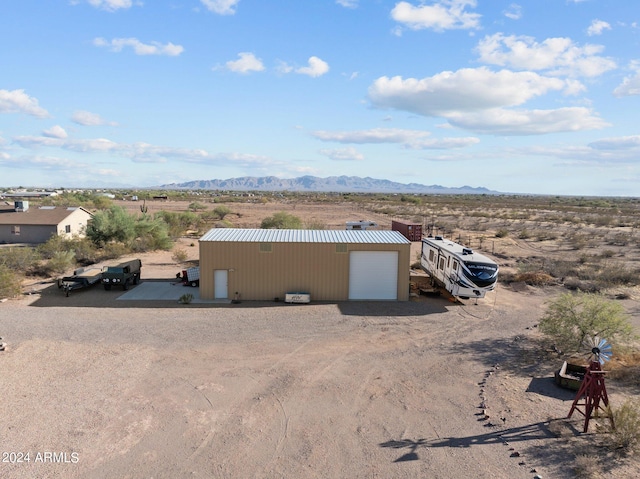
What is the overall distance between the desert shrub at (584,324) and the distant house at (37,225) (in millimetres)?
35027

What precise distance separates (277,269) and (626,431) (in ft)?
46.6

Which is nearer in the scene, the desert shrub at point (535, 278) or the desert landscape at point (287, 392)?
the desert landscape at point (287, 392)

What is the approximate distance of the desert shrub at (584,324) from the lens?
13.3 meters

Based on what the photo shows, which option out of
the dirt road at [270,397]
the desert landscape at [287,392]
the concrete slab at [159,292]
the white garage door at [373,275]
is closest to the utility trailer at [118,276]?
the concrete slab at [159,292]

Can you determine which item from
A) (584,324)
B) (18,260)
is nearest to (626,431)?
(584,324)

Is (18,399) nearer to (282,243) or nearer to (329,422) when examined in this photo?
(329,422)

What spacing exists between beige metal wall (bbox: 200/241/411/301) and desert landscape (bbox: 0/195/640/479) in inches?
38.7

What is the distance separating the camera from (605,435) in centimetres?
906

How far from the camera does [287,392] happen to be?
11.0 meters

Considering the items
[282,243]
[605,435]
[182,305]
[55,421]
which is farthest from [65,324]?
[605,435]

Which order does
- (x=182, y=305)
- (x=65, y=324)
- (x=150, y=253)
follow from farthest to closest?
1. (x=150, y=253)
2. (x=182, y=305)
3. (x=65, y=324)

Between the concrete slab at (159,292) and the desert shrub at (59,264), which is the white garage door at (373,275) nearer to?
the concrete slab at (159,292)

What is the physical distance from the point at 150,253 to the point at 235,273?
15.0 metres

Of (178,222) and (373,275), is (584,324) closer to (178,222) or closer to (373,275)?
(373,275)
